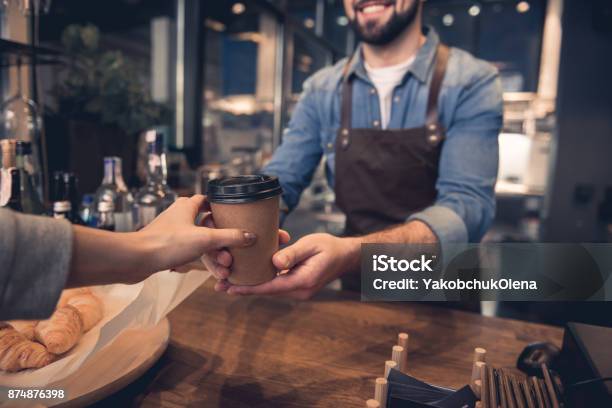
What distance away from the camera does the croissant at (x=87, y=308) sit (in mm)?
761

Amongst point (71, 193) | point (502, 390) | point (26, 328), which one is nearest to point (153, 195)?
point (71, 193)

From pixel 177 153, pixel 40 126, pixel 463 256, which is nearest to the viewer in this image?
pixel 463 256

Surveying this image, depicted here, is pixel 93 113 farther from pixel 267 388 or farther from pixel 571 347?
pixel 571 347

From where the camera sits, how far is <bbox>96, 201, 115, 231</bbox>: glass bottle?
1.18m

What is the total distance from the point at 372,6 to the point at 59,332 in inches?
54.1

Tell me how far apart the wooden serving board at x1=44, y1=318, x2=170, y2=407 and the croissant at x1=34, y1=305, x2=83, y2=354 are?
5 cm

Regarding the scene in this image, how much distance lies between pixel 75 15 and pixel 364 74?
13.0ft

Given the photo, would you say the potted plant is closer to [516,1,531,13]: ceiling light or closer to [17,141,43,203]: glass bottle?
[17,141,43,203]: glass bottle

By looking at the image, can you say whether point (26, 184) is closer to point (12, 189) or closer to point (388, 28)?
point (12, 189)

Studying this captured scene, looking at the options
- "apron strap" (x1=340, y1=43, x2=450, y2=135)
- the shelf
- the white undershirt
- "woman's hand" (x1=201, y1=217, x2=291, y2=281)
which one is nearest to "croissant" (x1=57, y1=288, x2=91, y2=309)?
"woman's hand" (x1=201, y1=217, x2=291, y2=281)

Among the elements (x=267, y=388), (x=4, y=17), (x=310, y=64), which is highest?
(x=310, y=64)

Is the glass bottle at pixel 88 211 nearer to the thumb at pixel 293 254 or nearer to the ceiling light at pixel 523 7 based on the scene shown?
the thumb at pixel 293 254

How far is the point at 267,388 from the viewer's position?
0.71 m

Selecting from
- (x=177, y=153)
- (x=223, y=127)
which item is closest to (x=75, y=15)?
(x=223, y=127)
